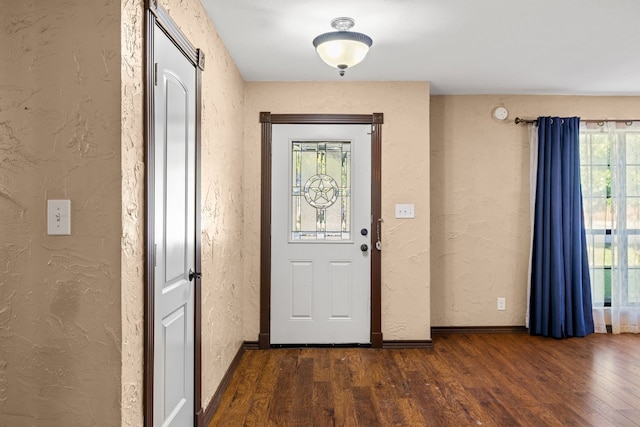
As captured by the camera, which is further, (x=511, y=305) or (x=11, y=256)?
(x=511, y=305)

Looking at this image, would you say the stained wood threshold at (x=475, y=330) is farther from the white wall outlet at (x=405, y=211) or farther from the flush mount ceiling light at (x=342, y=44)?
the flush mount ceiling light at (x=342, y=44)

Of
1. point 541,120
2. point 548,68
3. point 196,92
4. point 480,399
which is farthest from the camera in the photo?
point 541,120

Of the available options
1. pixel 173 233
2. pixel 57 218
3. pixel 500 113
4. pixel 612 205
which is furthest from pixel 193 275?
pixel 612 205

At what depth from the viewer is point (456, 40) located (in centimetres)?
317

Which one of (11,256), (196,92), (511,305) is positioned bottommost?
(511,305)

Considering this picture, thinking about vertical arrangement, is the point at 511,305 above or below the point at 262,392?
above

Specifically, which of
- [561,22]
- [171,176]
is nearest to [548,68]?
[561,22]

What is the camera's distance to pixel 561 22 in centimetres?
287

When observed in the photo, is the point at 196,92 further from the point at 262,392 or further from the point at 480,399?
the point at 480,399

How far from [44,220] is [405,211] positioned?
3.12 m

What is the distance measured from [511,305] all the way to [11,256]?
4384 mm

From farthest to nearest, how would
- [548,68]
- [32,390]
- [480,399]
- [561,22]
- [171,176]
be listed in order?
[548,68] < [480,399] < [561,22] < [171,176] < [32,390]

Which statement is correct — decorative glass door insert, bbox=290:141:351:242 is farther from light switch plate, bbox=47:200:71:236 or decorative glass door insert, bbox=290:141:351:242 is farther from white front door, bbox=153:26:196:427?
light switch plate, bbox=47:200:71:236

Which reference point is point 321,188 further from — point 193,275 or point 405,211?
point 193,275
